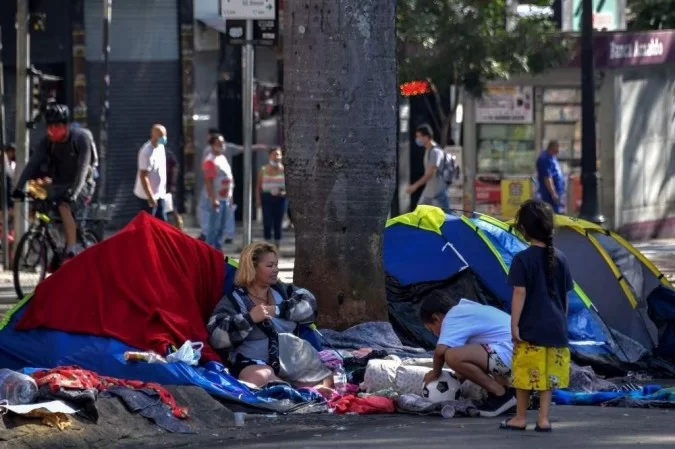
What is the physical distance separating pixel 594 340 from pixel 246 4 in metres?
4.74

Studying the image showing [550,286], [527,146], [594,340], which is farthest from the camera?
[527,146]

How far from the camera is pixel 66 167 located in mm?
14594

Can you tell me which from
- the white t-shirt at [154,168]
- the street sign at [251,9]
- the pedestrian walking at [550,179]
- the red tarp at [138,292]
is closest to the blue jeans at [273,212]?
the white t-shirt at [154,168]

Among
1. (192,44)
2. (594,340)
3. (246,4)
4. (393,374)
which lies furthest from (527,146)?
(393,374)

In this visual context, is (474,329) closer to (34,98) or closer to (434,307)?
(434,307)

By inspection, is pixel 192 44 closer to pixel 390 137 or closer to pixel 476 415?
pixel 390 137

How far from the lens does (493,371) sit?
952 centimetres

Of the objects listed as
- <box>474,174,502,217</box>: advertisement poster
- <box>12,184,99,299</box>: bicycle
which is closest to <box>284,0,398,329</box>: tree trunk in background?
<box>12,184,99,299</box>: bicycle

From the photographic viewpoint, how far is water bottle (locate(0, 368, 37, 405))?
28.6 ft

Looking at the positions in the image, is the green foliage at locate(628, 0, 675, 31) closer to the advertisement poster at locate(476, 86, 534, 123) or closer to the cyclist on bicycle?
the advertisement poster at locate(476, 86, 534, 123)

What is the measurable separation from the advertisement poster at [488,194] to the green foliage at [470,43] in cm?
146

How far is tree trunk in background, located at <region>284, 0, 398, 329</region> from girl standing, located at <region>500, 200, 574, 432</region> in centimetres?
257

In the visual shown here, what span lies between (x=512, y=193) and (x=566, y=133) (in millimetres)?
1258

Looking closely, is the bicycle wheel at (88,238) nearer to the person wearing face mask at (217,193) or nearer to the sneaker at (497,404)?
the person wearing face mask at (217,193)
